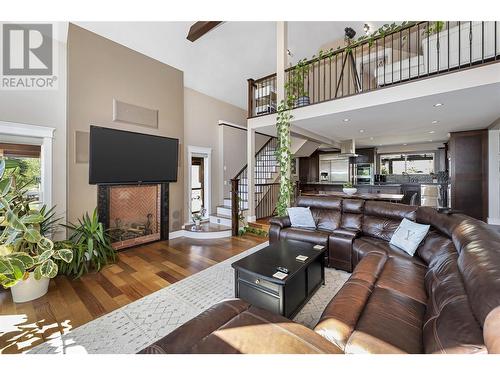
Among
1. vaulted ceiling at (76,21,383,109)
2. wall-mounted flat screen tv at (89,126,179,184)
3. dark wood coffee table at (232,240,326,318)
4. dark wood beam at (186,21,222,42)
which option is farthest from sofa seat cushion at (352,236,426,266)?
vaulted ceiling at (76,21,383,109)

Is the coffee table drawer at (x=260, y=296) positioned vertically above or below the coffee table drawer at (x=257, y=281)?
below

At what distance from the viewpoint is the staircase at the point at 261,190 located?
5699mm

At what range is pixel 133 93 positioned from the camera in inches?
164

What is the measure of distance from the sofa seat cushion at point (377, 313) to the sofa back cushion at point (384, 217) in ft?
3.72

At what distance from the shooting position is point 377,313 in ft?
4.40

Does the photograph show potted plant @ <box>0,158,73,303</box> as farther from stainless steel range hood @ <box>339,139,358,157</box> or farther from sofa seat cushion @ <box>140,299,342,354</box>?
stainless steel range hood @ <box>339,139,358,157</box>

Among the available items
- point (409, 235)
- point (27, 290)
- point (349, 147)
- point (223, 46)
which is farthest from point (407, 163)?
point (27, 290)

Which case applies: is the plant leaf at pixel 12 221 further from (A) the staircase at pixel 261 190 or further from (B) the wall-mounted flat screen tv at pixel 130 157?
(A) the staircase at pixel 261 190

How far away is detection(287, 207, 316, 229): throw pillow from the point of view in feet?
12.0

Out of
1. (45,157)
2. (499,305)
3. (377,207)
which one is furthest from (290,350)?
(45,157)

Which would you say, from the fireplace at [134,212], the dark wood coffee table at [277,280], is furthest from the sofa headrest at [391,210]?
the fireplace at [134,212]

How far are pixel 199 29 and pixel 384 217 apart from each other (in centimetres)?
462

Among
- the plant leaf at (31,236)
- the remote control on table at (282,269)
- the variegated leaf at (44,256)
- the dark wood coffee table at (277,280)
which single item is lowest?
the dark wood coffee table at (277,280)

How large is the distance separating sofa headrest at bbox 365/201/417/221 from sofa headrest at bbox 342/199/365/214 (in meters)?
0.09
